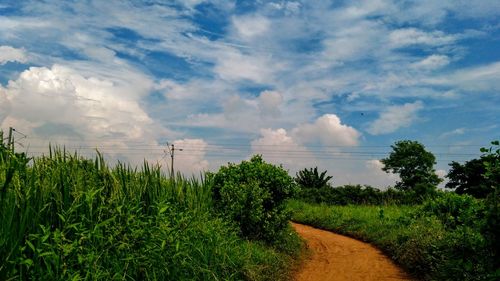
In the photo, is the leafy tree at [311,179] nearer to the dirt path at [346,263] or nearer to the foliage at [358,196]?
the foliage at [358,196]

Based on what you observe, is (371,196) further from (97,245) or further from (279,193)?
(97,245)

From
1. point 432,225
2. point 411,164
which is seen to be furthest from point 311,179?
point 432,225

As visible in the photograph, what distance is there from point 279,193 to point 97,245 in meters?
9.03

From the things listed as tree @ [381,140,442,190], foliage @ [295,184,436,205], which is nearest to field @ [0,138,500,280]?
foliage @ [295,184,436,205]

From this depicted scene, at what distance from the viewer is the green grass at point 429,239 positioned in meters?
7.93

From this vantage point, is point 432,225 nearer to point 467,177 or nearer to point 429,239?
point 429,239

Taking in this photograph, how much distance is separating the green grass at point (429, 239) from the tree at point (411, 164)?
3675 centimetres

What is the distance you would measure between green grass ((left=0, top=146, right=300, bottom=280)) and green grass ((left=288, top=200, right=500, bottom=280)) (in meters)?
3.75

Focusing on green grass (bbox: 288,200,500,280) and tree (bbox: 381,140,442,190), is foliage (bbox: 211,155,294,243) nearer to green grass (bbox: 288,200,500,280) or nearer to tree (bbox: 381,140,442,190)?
green grass (bbox: 288,200,500,280)

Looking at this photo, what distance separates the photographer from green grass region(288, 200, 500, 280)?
26.0ft

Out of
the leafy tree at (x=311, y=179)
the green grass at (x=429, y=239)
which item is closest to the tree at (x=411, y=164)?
the leafy tree at (x=311, y=179)

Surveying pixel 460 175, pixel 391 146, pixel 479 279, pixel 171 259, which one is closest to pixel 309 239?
pixel 479 279

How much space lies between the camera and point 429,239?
11.4m

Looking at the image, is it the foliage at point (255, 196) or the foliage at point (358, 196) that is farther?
the foliage at point (358, 196)
